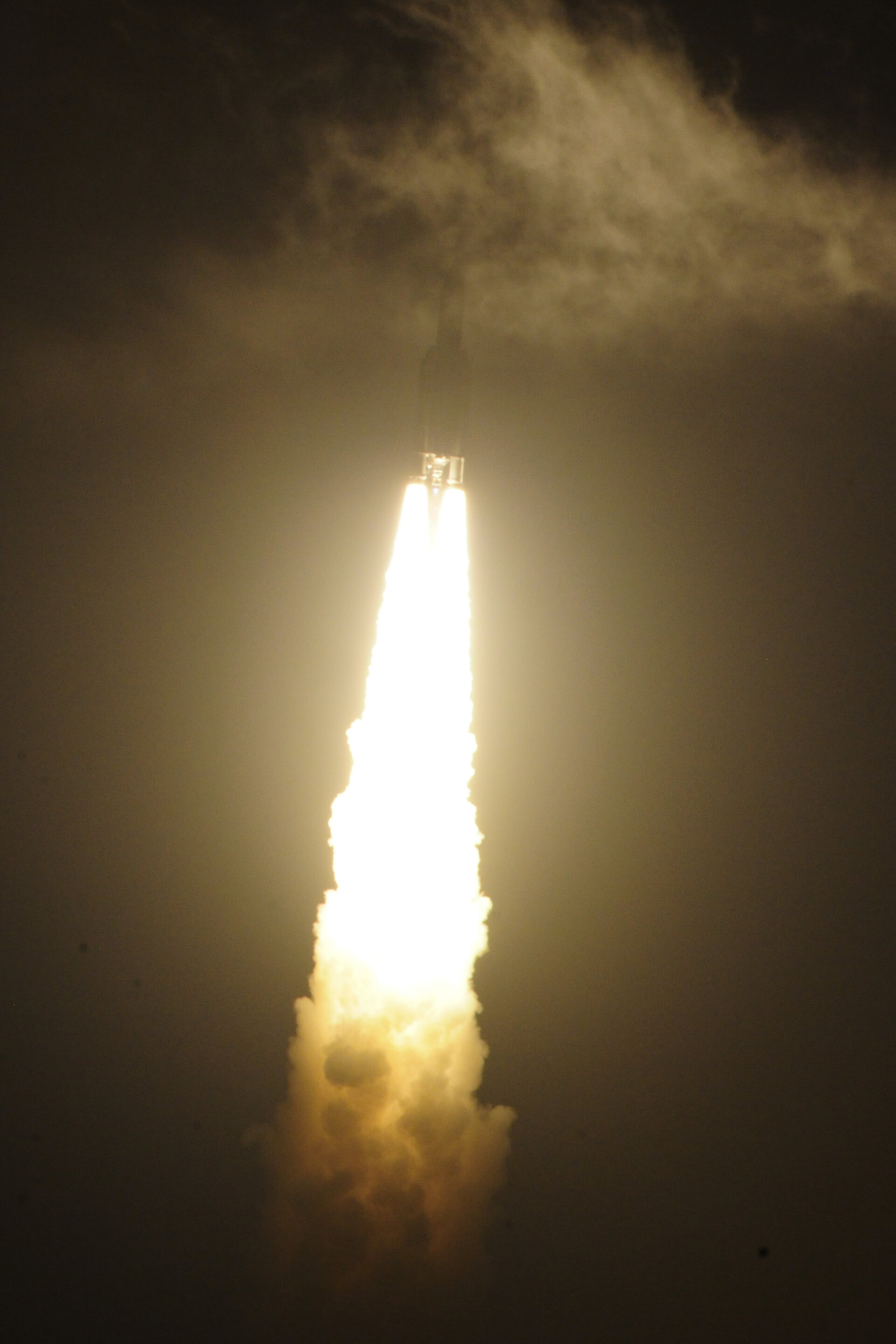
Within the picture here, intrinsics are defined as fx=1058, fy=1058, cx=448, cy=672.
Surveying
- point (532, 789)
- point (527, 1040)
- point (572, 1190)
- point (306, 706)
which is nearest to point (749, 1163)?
point (572, 1190)

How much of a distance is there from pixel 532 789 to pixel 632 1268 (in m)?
7.73

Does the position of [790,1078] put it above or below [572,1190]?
above

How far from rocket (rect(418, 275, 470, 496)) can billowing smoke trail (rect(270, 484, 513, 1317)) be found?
1.09ft

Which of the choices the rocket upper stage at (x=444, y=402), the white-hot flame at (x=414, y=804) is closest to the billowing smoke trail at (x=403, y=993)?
the white-hot flame at (x=414, y=804)

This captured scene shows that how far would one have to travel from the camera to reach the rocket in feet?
48.5

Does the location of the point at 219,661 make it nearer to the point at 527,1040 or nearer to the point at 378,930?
the point at 378,930

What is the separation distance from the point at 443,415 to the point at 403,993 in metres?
8.11

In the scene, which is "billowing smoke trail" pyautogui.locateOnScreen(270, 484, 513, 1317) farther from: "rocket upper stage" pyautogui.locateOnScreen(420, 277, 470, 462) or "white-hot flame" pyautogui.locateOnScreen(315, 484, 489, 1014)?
"rocket upper stage" pyautogui.locateOnScreen(420, 277, 470, 462)

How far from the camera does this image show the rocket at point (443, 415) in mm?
14781

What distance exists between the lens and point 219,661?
17.8m

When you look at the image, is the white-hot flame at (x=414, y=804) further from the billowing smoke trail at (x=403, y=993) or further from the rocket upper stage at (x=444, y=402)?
the rocket upper stage at (x=444, y=402)

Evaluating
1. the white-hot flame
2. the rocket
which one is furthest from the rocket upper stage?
the white-hot flame

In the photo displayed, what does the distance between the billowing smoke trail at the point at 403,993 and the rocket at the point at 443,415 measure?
13.0 inches

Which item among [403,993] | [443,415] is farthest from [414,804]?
[443,415]
